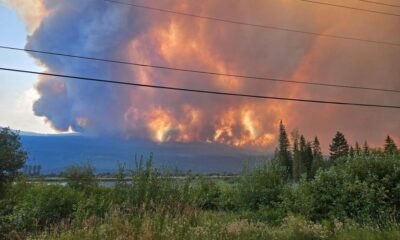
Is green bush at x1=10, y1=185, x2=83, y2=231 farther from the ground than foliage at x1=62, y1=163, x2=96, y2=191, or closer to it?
closer to it

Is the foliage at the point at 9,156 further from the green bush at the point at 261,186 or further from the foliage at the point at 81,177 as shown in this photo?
the green bush at the point at 261,186

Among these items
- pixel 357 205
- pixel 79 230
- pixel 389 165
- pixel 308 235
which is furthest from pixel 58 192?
pixel 389 165

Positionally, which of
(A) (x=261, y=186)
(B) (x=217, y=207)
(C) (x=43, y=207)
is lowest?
(C) (x=43, y=207)

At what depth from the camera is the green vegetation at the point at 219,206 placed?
32.5ft

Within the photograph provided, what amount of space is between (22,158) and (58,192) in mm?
2547

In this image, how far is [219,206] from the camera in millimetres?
23922

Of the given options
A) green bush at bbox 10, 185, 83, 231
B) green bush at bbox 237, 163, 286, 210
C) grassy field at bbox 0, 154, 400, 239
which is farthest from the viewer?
green bush at bbox 237, 163, 286, 210

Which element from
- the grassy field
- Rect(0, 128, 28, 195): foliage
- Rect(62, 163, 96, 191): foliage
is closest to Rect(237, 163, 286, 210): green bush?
the grassy field

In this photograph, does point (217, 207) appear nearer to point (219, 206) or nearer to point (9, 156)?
point (219, 206)

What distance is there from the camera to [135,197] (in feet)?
50.0

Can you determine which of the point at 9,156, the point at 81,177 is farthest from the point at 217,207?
the point at 9,156

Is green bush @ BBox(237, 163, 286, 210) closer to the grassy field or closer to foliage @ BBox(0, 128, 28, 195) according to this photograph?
the grassy field

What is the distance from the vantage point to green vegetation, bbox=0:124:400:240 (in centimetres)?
991

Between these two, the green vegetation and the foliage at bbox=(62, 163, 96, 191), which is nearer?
the green vegetation
